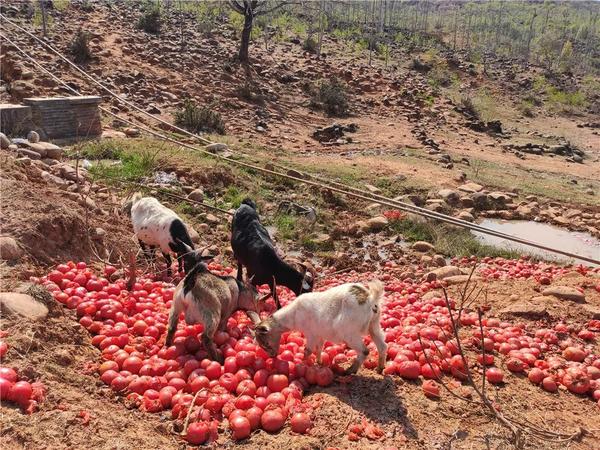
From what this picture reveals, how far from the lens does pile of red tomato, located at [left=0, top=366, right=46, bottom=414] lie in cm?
401

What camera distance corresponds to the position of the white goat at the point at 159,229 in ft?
26.7

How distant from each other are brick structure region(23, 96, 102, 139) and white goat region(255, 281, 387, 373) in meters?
10.1

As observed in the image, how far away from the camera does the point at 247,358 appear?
5266 millimetres

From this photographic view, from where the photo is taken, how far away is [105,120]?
17.2m

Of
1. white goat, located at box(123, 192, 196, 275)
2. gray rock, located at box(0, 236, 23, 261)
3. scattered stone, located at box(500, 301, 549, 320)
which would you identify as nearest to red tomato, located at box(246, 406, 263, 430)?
white goat, located at box(123, 192, 196, 275)

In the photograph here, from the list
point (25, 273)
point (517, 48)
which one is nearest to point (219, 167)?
point (25, 273)

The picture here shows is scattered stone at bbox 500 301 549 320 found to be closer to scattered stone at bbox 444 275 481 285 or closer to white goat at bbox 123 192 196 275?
scattered stone at bbox 444 275 481 285

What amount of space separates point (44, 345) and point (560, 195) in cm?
1657

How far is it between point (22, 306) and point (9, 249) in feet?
5.24

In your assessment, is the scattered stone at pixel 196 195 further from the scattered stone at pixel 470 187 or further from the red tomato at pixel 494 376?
the scattered stone at pixel 470 187

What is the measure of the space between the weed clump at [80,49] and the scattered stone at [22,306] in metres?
20.0

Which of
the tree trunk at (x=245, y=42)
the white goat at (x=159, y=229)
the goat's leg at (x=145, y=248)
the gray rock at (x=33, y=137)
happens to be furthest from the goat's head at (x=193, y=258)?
the tree trunk at (x=245, y=42)

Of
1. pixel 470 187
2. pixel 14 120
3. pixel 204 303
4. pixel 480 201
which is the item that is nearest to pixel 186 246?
pixel 204 303

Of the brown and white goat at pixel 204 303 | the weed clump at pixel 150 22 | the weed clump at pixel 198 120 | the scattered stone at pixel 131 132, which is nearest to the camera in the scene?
the brown and white goat at pixel 204 303
